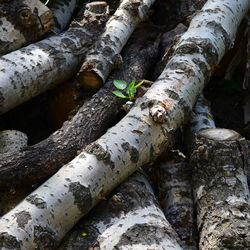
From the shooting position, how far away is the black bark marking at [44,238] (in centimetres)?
193

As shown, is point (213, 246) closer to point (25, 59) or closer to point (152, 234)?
point (152, 234)

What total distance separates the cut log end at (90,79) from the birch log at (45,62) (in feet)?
0.76

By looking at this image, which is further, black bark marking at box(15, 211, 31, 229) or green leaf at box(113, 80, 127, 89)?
green leaf at box(113, 80, 127, 89)

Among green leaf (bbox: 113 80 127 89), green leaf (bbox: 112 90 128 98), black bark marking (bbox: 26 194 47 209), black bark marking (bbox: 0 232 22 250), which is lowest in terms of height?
black bark marking (bbox: 0 232 22 250)

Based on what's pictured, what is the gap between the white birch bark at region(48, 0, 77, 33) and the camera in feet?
13.0

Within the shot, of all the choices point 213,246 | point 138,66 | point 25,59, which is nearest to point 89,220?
point 213,246

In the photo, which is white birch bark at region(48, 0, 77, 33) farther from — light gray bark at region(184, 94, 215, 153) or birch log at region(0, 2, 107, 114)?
light gray bark at region(184, 94, 215, 153)

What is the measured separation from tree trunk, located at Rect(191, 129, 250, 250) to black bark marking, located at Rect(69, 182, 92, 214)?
704 millimetres

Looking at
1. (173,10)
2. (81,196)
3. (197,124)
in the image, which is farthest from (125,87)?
(173,10)

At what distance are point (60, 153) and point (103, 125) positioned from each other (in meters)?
0.48

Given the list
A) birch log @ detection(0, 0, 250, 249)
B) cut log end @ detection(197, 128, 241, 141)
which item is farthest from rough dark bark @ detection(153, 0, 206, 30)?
cut log end @ detection(197, 128, 241, 141)

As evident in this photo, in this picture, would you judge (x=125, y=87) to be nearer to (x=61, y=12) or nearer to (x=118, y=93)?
(x=118, y=93)

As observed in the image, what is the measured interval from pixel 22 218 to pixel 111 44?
1.88 meters

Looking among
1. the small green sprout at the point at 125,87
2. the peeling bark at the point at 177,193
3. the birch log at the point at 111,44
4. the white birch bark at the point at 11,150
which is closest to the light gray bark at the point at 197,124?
the peeling bark at the point at 177,193
